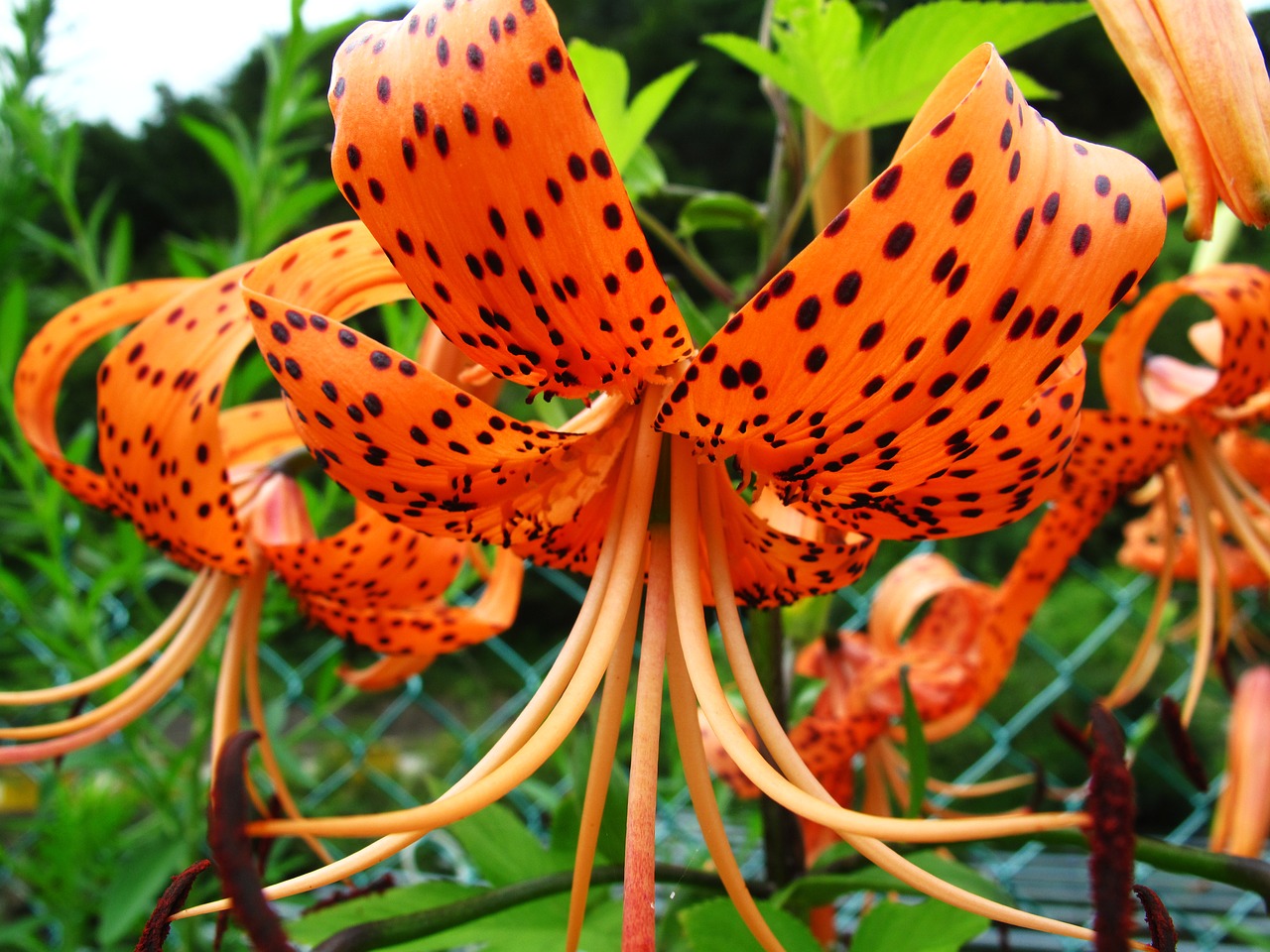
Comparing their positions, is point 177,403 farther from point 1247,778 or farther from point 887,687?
point 1247,778

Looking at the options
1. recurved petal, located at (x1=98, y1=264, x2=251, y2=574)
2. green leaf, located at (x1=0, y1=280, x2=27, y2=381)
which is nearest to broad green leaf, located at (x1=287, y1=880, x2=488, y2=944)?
recurved petal, located at (x1=98, y1=264, x2=251, y2=574)

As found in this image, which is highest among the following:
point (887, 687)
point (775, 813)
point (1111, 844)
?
point (1111, 844)

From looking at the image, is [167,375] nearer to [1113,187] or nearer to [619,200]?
[619,200]

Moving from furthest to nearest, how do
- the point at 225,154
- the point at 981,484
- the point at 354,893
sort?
the point at 225,154 → the point at 354,893 → the point at 981,484

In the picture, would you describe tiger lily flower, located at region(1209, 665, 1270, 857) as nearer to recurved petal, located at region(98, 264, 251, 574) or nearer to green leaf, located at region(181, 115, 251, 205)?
recurved petal, located at region(98, 264, 251, 574)

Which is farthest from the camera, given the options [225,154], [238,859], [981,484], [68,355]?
[225,154]

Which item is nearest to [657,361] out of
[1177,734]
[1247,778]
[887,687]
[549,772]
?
[1177,734]
